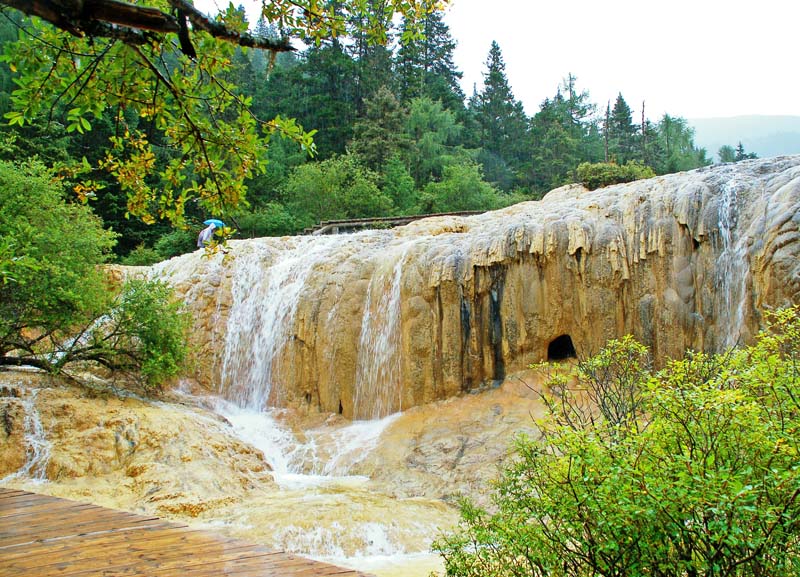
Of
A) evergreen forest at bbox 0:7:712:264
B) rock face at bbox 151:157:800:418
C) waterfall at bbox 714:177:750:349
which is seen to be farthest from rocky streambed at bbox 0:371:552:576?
evergreen forest at bbox 0:7:712:264

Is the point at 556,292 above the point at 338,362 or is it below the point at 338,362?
above

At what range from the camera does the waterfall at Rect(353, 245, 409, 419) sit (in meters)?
12.7

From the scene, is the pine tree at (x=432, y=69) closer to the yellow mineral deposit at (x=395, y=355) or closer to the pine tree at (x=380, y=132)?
the pine tree at (x=380, y=132)

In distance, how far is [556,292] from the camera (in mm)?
11875

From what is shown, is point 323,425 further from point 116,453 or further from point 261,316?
point 116,453

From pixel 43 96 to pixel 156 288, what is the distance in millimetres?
8220

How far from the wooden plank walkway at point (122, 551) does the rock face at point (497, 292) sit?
8.55m

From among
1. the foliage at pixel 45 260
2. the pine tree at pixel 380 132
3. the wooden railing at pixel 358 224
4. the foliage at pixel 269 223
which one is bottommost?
the foliage at pixel 45 260

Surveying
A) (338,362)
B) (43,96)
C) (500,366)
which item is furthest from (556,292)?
(43,96)

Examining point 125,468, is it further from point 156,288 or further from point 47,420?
point 156,288

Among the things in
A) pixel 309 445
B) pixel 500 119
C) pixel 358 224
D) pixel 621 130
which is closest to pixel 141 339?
pixel 309 445

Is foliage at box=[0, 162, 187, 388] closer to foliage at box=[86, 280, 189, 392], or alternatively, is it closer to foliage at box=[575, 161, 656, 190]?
foliage at box=[86, 280, 189, 392]

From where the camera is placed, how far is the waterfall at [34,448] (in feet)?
27.8

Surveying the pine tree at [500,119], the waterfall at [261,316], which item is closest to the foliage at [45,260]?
the waterfall at [261,316]
